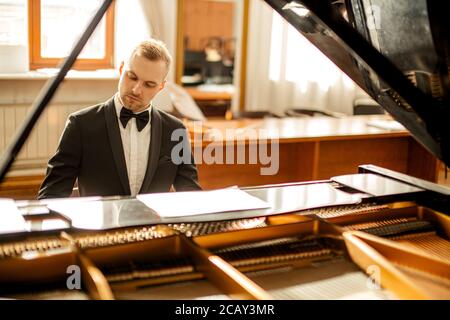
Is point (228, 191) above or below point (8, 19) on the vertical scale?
below

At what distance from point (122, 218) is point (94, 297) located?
24 centimetres

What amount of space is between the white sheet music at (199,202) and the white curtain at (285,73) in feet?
15.8

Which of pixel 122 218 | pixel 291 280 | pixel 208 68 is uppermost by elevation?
pixel 208 68

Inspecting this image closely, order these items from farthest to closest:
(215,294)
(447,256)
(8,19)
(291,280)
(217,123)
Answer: (8,19), (217,123), (447,256), (291,280), (215,294)

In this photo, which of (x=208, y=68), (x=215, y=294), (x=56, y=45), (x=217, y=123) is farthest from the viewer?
(x=208, y=68)

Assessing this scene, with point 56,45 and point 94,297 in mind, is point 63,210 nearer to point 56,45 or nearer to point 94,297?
point 94,297

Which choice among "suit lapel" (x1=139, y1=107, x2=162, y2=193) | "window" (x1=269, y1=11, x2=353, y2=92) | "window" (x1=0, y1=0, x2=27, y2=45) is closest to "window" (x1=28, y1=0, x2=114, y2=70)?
"window" (x1=0, y1=0, x2=27, y2=45)

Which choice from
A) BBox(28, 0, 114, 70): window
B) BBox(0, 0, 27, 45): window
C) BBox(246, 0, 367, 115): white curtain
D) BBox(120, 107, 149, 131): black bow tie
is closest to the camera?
BBox(120, 107, 149, 131): black bow tie

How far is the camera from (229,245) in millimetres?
1757

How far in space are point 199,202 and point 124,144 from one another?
0.89 meters

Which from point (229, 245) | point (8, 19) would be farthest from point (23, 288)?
point (8, 19)

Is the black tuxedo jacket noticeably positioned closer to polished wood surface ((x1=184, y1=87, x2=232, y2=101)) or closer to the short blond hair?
the short blond hair

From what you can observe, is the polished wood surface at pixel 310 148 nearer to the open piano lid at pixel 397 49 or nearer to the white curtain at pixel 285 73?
the white curtain at pixel 285 73

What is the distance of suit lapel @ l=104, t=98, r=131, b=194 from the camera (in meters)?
2.48
